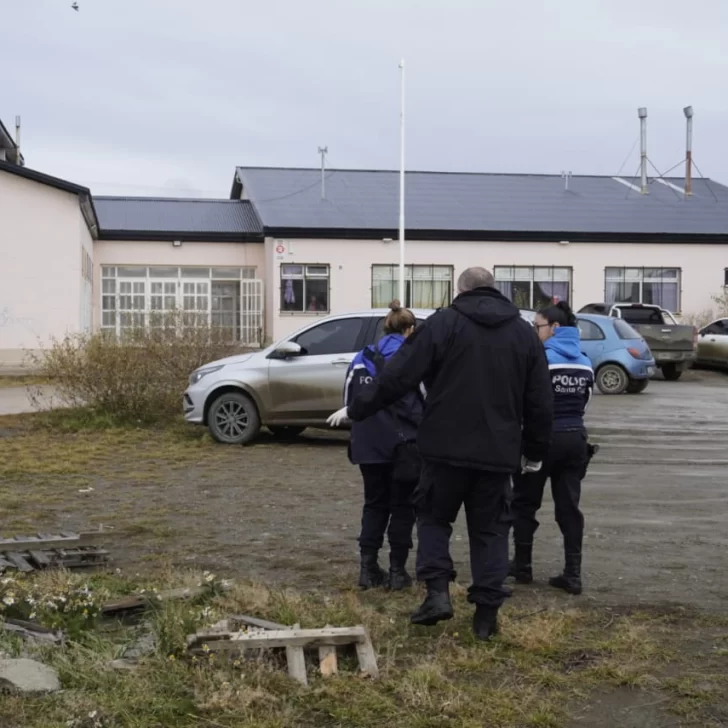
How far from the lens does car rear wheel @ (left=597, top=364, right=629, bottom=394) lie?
21531mm

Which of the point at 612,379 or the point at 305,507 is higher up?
the point at 612,379

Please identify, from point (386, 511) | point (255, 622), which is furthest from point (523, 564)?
point (255, 622)

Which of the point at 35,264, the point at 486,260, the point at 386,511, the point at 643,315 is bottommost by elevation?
the point at 386,511

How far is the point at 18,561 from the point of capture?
7102 millimetres

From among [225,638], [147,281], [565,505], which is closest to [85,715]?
[225,638]

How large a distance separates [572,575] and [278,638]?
2.28m

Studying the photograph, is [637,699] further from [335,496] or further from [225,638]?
[335,496]

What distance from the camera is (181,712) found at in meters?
4.59

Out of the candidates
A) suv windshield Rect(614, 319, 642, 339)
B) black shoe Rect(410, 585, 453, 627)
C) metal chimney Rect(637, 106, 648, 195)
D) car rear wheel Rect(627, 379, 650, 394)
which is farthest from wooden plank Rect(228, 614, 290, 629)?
metal chimney Rect(637, 106, 648, 195)

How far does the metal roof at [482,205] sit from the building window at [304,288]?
45.2 inches

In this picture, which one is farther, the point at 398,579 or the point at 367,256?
the point at 367,256

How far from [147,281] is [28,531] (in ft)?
88.7

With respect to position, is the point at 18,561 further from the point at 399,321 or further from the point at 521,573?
the point at 521,573

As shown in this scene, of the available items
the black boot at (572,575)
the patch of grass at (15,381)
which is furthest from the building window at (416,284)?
the black boot at (572,575)
